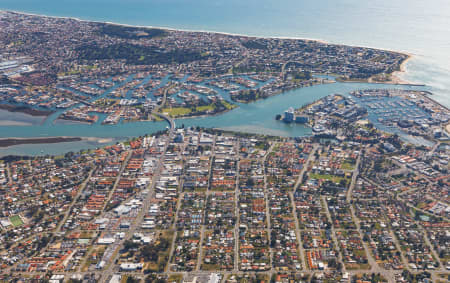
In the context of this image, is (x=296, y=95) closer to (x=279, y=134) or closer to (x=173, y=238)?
(x=279, y=134)

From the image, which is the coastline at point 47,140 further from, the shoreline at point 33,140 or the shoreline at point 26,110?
the shoreline at point 26,110

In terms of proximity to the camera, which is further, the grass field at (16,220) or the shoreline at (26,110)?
the shoreline at (26,110)

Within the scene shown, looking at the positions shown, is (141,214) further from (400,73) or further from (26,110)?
(400,73)

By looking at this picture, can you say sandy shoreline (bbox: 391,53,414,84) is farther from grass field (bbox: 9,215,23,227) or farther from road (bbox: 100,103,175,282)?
grass field (bbox: 9,215,23,227)

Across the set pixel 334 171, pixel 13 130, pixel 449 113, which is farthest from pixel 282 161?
pixel 13 130


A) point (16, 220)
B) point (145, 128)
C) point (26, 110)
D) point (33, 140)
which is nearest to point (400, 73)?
point (145, 128)

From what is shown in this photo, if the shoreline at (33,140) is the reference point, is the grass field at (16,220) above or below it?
below

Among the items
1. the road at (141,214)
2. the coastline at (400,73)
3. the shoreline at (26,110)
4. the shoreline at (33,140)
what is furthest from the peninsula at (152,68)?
the road at (141,214)

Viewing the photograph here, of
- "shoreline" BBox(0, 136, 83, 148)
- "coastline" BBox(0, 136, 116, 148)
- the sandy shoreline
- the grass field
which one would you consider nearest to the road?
"coastline" BBox(0, 136, 116, 148)

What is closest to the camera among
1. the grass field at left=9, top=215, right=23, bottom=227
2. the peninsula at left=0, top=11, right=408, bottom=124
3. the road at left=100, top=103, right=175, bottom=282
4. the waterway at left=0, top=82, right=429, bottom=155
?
the road at left=100, top=103, right=175, bottom=282

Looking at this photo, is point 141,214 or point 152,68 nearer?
point 141,214

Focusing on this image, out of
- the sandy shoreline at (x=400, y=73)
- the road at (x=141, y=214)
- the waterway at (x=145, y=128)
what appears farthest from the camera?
the sandy shoreline at (x=400, y=73)
